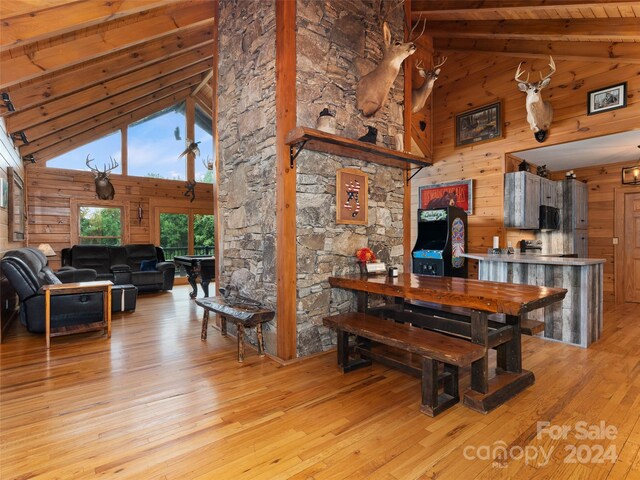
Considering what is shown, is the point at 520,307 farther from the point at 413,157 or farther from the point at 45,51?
the point at 45,51

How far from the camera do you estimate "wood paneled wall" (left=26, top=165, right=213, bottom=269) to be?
6.95 m

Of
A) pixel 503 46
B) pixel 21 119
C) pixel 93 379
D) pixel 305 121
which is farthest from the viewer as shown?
pixel 503 46

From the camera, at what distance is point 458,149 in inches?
247

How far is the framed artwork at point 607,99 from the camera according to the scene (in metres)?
4.43

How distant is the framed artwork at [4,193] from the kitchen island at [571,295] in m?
6.53

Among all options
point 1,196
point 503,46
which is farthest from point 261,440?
point 503,46

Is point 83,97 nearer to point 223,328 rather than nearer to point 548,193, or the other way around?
point 223,328

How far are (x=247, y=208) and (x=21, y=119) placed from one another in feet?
13.8

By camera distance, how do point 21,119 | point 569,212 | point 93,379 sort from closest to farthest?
1. point 93,379
2. point 21,119
3. point 569,212

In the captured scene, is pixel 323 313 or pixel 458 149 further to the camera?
pixel 458 149

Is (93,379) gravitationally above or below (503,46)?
below

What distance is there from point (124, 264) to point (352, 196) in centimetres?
578

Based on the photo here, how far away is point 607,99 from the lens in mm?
4543

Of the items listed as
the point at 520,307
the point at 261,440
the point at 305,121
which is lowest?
the point at 261,440
